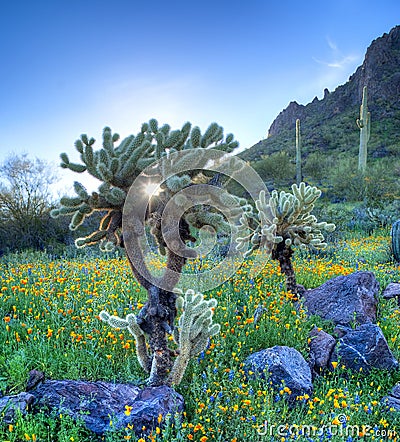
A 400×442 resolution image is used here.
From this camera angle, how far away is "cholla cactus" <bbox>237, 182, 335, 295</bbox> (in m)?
5.41

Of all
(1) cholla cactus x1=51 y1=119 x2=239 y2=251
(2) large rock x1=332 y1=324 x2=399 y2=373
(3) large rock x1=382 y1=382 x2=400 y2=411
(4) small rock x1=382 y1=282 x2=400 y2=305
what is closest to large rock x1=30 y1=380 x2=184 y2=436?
(1) cholla cactus x1=51 y1=119 x2=239 y2=251

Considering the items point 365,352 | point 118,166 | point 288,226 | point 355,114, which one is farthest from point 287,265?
point 355,114

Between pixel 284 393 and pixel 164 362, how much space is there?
1.06 m

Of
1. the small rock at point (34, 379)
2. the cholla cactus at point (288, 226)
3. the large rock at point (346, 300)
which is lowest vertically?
the large rock at point (346, 300)

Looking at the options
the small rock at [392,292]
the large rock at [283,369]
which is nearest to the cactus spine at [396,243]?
the small rock at [392,292]

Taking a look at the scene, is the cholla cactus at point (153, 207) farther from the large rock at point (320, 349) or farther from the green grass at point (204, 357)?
the large rock at point (320, 349)

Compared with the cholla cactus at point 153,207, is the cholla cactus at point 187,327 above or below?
below

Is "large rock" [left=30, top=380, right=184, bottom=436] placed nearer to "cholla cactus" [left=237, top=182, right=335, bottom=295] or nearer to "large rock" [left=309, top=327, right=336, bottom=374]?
"large rock" [left=309, top=327, right=336, bottom=374]

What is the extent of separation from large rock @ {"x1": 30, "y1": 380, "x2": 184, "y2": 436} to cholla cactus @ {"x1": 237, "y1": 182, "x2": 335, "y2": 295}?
9.47ft

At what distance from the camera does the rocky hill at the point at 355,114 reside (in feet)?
117

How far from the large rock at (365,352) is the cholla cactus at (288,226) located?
1.42 meters

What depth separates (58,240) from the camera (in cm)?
1277

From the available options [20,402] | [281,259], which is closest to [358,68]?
[281,259]

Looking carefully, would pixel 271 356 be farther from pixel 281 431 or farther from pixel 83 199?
pixel 83 199
